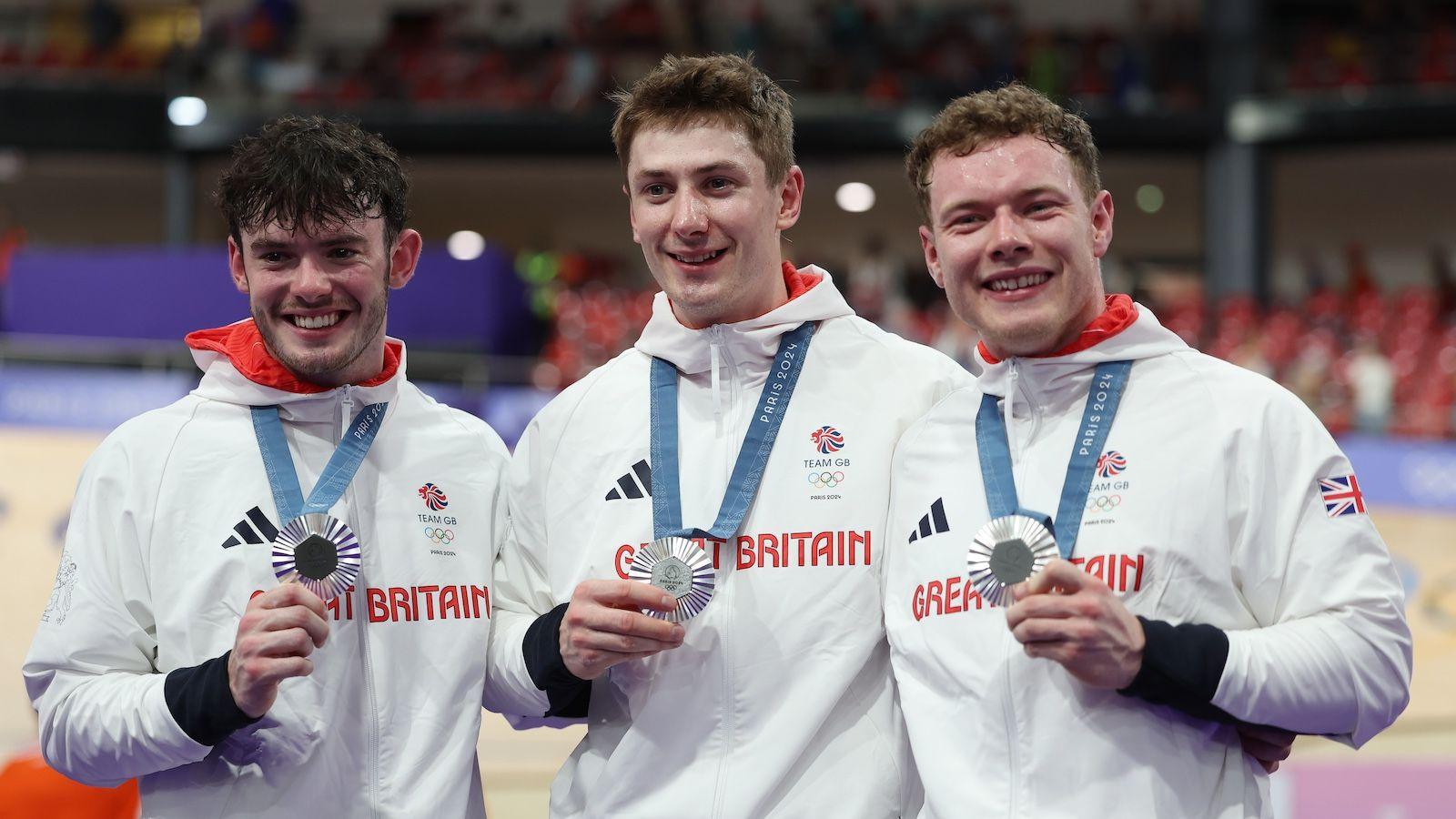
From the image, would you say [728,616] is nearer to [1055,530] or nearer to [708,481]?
[708,481]

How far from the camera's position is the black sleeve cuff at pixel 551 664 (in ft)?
8.05

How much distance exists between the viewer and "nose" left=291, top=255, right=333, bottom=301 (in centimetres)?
251

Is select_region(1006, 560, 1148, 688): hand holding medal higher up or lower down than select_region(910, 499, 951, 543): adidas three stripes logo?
lower down

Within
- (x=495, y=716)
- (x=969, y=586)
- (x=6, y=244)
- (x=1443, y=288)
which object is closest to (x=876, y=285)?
(x=1443, y=288)

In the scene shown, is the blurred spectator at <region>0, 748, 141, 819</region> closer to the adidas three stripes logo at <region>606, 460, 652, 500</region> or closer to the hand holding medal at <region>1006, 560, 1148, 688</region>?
the adidas three stripes logo at <region>606, 460, 652, 500</region>

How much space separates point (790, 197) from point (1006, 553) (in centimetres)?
97

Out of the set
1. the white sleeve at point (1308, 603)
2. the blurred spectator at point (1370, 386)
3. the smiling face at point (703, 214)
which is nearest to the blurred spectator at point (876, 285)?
the blurred spectator at point (1370, 386)

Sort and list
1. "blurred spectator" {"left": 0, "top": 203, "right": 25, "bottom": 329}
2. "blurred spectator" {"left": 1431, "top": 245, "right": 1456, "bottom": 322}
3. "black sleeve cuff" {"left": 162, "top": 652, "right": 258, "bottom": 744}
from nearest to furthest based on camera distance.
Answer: "black sleeve cuff" {"left": 162, "top": 652, "right": 258, "bottom": 744} < "blurred spectator" {"left": 0, "top": 203, "right": 25, "bottom": 329} < "blurred spectator" {"left": 1431, "top": 245, "right": 1456, "bottom": 322}

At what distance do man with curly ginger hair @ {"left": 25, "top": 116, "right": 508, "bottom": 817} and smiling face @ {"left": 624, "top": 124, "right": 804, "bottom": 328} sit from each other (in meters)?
0.50

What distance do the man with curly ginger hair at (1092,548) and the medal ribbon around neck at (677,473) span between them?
0.85ft

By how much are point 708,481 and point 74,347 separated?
36.4 ft

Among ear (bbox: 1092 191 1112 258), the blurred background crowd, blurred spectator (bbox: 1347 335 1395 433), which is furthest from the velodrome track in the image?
ear (bbox: 1092 191 1112 258)

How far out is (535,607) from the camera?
108 inches

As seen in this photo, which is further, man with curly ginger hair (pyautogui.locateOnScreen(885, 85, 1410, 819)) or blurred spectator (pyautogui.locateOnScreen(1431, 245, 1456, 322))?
blurred spectator (pyautogui.locateOnScreen(1431, 245, 1456, 322))
